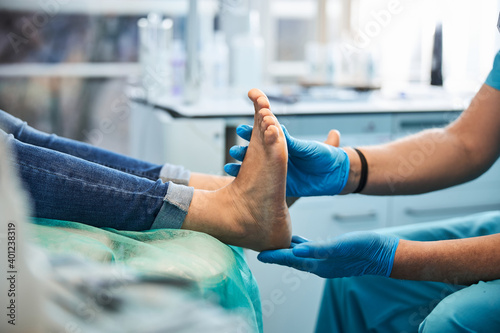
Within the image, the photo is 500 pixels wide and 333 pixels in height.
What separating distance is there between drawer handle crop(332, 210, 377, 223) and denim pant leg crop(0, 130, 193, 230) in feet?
2.93

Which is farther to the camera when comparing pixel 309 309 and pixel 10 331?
pixel 309 309

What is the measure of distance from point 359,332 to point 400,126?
985mm

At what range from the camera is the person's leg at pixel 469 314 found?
776mm

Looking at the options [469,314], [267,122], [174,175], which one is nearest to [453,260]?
[469,314]

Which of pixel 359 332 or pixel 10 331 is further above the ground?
pixel 10 331

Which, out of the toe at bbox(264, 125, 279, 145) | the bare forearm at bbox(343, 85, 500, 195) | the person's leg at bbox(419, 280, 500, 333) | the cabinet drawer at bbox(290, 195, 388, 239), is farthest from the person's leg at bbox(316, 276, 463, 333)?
the cabinet drawer at bbox(290, 195, 388, 239)

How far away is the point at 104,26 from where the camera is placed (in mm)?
2971

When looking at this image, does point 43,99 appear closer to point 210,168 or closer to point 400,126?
point 210,168

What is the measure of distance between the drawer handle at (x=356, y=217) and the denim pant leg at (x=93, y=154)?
743mm

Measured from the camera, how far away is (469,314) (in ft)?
2.57

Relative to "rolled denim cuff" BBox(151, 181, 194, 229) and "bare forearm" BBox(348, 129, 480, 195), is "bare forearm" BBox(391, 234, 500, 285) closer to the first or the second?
"bare forearm" BBox(348, 129, 480, 195)

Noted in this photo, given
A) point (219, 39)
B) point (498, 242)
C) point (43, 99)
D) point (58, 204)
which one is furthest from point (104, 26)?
point (498, 242)

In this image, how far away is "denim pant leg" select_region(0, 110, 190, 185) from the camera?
1.03 m

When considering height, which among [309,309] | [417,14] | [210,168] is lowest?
[309,309]
